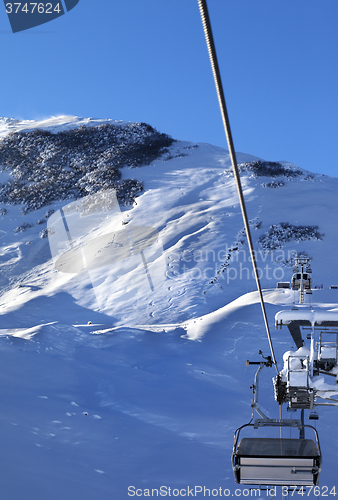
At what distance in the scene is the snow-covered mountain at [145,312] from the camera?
10273mm

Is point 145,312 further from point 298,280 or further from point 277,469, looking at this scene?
point 277,469

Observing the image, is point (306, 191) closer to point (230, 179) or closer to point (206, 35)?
point (230, 179)

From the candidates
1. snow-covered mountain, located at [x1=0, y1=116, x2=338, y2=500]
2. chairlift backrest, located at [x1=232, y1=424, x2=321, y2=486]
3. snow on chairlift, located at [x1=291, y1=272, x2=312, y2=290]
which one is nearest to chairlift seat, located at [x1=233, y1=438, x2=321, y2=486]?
chairlift backrest, located at [x1=232, y1=424, x2=321, y2=486]

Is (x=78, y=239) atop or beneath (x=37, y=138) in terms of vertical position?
beneath

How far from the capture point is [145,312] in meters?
22.8

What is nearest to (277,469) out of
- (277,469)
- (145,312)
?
(277,469)

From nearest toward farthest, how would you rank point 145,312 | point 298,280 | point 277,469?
point 277,469 → point 298,280 → point 145,312

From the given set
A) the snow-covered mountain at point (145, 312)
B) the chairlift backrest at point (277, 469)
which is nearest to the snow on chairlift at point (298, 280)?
the snow-covered mountain at point (145, 312)

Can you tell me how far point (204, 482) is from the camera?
9.68 m

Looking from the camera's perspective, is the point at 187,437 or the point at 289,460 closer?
the point at 289,460

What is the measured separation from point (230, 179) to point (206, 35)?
3860 cm

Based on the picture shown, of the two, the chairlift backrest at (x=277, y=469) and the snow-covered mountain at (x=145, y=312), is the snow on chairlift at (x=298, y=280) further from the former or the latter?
the chairlift backrest at (x=277, y=469)

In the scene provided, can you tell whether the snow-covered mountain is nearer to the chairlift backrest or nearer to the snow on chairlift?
the snow on chairlift

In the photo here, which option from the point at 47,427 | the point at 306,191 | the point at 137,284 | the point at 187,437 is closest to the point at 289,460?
the point at 187,437
